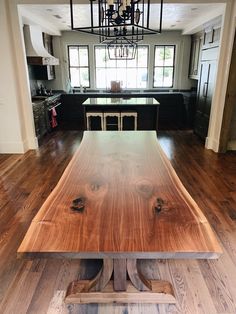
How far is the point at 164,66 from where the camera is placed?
8.06 m

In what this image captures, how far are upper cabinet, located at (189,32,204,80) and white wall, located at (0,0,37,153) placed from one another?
4.85 meters

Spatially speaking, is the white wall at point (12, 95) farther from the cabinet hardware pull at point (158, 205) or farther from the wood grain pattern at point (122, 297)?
the cabinet hardware pull at point (158, 205)

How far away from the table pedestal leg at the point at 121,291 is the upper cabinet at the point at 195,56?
257 inches

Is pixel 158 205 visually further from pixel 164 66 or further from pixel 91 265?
pixel 164 66

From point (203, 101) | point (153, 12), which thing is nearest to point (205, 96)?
point (203, 101)

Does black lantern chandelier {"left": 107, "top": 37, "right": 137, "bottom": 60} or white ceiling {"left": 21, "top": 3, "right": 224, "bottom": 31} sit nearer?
black lantern chandelier {"left": 107, "top": 37, "right": 137, "bottom": 60}

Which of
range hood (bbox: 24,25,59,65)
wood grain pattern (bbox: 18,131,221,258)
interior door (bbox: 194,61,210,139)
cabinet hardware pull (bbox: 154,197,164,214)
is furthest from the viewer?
range hood (bbox: 24,25,59,65)

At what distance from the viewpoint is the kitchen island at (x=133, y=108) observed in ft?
17.4

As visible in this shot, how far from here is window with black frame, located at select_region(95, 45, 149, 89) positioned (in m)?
8.02

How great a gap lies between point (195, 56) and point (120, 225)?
23.7 ft

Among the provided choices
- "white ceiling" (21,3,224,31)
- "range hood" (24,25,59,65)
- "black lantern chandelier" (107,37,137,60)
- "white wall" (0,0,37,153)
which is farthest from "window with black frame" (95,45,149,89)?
"white wall" (0,0,37,153)

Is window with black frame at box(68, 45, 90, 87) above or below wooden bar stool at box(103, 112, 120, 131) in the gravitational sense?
above

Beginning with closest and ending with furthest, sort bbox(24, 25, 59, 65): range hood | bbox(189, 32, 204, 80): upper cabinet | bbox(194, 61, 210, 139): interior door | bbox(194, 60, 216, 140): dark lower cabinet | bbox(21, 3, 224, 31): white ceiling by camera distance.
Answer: bbox(21, 3, 224, 31): white ceiling, bbox(194, 60, 216, 140): dark lower cabinet, bbox(194, 61, 210, 139): interior door, bbox(24, 25, 59, 65): range hood, bbox(189, 32, 204, 80): upper cabinet

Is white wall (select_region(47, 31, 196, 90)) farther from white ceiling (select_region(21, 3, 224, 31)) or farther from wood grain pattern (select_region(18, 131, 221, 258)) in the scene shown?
wood grain pattern (select_region(18, 131, 221, 258))
